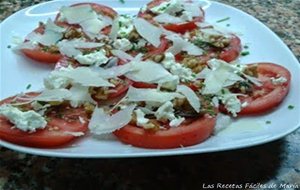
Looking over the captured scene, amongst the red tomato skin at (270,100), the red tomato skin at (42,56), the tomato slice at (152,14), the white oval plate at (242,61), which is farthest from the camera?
the tomato slice at (152,14)

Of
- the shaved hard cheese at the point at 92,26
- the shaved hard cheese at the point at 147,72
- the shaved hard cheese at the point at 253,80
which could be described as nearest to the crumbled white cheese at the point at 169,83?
the shaved hard cheese at the point at 147,72

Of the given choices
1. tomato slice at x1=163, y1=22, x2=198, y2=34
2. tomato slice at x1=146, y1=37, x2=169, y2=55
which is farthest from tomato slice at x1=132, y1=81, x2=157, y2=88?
tomato slice at x1=163, y1=22, x2=198, y2=34

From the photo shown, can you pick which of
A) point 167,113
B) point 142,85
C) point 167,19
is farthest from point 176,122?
point 167,19

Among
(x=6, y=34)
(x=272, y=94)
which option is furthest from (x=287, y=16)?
(x=6, y=34)

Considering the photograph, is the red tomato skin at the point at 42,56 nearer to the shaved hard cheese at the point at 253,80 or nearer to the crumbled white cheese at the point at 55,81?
the crumbled white cheese at the point at 55,81

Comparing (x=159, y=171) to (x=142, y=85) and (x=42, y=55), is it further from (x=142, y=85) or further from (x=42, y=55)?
(x=42, y=55)

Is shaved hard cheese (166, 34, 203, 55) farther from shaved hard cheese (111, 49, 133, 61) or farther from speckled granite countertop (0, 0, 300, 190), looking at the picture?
speckled granite countertop (0, 0, 300, 190)
